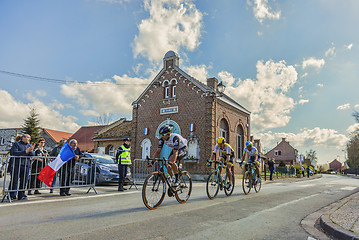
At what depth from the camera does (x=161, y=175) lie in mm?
5805

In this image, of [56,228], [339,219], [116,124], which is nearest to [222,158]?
[339,219]

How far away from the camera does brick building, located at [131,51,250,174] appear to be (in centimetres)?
1912

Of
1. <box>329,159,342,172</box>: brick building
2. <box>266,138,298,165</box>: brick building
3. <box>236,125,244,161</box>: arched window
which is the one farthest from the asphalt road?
<box>329,159,342,172</box>: brick building

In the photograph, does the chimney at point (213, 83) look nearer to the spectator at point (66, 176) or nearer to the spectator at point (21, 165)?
the spectator at point (66, 176)

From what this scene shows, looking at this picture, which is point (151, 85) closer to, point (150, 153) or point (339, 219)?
point (150, 153)

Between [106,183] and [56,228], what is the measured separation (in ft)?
26.1

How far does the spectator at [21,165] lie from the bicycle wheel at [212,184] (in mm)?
5218

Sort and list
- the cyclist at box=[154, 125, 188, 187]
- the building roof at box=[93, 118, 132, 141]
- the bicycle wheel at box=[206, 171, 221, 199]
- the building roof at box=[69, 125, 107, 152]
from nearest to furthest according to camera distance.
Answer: the cyclist at box=[154, 125, 188, 187] → the bicycle wheel at box=[206, 171, 221, 199] → the building roof at box=[93, 118, 132, 141] → the building roof at box=[69, 125, 107, 152]

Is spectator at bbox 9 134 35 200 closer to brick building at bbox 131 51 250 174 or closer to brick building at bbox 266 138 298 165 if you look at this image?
brick building at bbox 131 51 250 174

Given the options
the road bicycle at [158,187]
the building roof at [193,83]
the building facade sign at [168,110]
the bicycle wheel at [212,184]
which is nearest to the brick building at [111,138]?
the building roof at [193,83]

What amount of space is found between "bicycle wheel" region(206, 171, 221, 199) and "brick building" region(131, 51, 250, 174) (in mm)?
10764

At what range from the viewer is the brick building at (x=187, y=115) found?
19.1m

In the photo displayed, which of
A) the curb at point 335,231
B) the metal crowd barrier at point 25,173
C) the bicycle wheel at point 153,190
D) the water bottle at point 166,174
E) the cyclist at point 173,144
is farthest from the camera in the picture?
Result: the metal crowd barrier at point 25,173

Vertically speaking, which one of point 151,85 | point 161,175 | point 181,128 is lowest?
point 161,175
